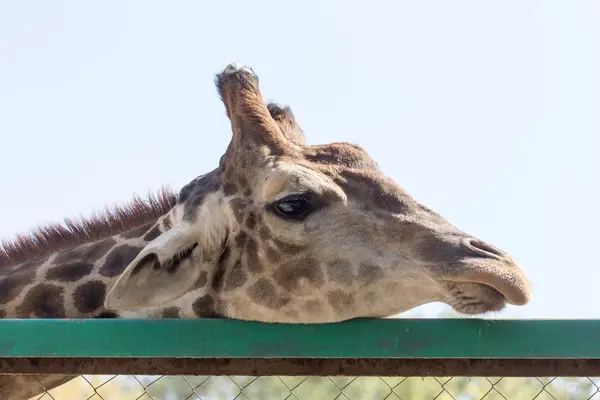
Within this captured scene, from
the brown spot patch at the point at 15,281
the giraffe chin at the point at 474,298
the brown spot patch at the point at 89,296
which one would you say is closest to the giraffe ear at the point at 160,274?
the brown spot patch at the point at 89,296

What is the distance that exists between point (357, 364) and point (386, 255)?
0.51 metres

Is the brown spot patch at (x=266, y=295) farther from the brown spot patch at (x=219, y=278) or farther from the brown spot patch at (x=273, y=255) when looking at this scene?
the brown spot patch at (x=219, y=278)

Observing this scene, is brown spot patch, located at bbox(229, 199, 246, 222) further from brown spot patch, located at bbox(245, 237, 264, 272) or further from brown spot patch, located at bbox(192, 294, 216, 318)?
brown spot patch, located at bbox(192, 294, 216, 318)

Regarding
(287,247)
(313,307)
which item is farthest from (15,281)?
(313,307)

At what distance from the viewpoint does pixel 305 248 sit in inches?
143

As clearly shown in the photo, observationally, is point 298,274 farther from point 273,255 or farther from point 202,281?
point 202,281

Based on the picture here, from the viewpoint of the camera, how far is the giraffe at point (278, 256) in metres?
3.30

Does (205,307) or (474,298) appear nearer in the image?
(474,298)

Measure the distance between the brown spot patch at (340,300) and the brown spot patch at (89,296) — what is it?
1359 mm

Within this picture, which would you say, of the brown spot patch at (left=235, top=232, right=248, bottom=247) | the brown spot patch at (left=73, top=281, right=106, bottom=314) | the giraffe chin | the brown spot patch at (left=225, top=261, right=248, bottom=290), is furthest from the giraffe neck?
the giraffe chin

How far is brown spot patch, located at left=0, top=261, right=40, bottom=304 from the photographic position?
4.35 meters

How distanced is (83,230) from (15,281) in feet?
1.82

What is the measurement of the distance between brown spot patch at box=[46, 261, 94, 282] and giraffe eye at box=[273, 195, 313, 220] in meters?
1.32

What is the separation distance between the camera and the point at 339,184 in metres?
3.73
